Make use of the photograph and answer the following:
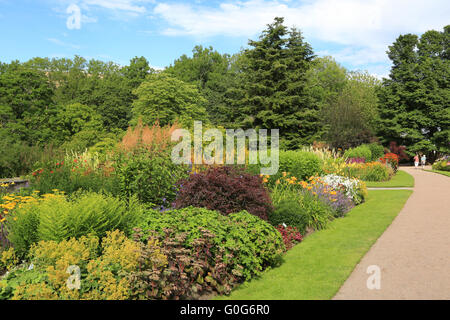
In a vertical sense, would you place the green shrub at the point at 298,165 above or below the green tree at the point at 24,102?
below

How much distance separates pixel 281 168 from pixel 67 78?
4382cm

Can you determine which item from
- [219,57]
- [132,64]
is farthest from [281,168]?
[219,57]

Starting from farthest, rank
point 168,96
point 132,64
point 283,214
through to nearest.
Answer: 1. point 132,64
2. point 168,96
3. point 283,214

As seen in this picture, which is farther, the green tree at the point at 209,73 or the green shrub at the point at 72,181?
the green tree at the point at 209,73

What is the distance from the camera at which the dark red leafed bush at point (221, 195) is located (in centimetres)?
670

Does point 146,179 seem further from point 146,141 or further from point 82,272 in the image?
point 82,272

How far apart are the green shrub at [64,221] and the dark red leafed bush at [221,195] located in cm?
117

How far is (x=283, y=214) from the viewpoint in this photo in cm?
734

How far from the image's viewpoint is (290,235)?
6895mm

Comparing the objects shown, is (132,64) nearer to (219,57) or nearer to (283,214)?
(219,57)

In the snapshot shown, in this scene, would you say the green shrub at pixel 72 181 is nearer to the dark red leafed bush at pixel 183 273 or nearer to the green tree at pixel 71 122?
the dark red leafed bush at pixel 183 273

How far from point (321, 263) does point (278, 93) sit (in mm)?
25351

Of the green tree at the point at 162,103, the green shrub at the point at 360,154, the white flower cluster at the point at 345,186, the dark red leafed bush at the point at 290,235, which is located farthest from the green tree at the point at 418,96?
the dark red leafed bush at the point at 290,235

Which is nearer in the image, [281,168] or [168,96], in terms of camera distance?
[281,168]
